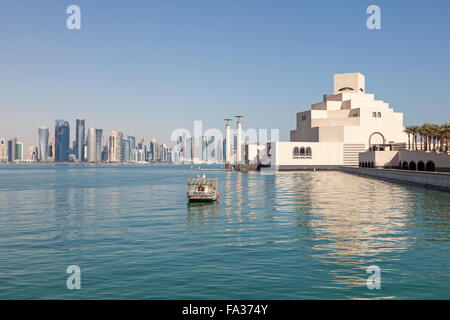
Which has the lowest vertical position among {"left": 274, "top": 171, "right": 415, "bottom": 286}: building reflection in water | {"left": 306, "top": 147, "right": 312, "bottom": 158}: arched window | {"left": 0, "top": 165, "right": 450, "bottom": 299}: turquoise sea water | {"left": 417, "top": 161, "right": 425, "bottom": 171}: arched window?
{"left": 0, "top": 165, "right": 450, "bottom": 299}: turquoise sea water

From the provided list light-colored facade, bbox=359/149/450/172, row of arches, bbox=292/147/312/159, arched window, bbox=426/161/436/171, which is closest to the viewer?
light-colored facade, bbox=359/149/450/172

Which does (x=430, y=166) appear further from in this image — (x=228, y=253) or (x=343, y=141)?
Answer: (x=228, y=253)

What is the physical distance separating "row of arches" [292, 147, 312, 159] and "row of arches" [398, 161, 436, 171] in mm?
45312

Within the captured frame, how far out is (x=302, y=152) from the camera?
15775 cm

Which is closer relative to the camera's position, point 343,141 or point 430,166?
point 430,166

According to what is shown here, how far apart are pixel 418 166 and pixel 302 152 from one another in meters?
63.1

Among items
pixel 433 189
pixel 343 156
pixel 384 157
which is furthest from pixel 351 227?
pixel 343 156

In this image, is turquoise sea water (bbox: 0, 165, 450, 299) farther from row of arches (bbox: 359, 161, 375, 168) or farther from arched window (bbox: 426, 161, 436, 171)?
row of arches (bbox: 359, 161, 375, 168)

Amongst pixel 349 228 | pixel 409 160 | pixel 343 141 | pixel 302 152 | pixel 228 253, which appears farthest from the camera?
pixel 302 152

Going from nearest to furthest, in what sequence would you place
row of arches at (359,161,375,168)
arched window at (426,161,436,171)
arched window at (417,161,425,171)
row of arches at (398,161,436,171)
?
arched window at (426,161,436,171) < row of arches at (398,161,436,171) < arched window at (417,161,425,171) < row of arches at (359,161,375,168)

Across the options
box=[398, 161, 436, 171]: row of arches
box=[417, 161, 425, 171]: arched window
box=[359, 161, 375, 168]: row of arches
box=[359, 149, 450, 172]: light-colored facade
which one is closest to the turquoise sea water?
box=[359, 149, 450, 172]: light-colored facade

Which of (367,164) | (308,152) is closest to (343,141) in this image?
(308,152)

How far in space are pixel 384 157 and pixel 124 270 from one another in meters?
117

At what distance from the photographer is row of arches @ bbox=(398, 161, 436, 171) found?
88650 millimetres
